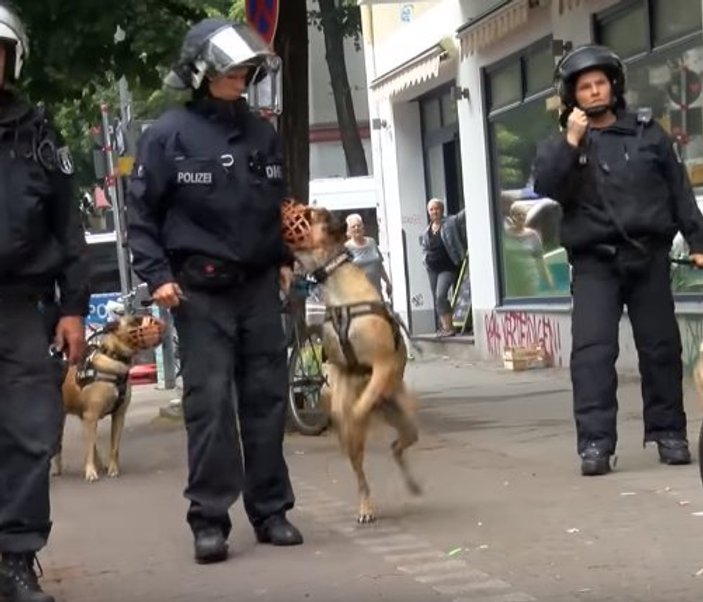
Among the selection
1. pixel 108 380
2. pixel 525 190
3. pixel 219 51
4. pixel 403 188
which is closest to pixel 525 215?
pixel 525 190

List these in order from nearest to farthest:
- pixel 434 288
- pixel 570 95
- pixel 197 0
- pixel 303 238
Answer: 1. pixel 303 238
2. pixel 570 95
3. pixel 197 0
4. pixel 434 288

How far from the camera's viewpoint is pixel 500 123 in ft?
60.3

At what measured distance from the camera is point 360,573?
6461 millimetres

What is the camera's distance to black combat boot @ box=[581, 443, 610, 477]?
333 inches

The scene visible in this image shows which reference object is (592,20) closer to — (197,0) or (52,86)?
(197,0)

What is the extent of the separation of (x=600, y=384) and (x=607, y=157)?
1.11 meters

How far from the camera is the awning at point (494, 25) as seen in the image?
54.2ft

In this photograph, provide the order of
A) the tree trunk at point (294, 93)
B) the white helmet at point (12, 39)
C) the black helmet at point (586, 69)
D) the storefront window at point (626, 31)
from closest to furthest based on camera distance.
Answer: the white helmet at point (12, 39) → the black helmet at point (586, 69) → the tree trunk at point (294, 93) → the storefront window at point (626, 31)

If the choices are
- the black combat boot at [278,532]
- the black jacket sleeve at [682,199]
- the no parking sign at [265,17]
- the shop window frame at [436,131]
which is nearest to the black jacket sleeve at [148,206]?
the black combat boot at [278,532]

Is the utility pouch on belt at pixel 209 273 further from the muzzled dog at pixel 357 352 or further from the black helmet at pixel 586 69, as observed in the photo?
the black helmet at pixel 586 69

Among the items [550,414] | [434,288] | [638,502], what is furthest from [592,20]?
[638,502]

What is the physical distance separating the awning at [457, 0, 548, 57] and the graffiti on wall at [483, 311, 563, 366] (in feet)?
8.98

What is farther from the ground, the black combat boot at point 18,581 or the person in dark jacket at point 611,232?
the person in dark jacket at point 611,232

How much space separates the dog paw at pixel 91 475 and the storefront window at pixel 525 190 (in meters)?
6.90
